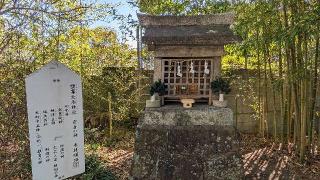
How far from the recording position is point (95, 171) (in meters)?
5.32

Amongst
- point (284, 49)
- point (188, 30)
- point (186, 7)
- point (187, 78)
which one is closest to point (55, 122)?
point (187, 78)

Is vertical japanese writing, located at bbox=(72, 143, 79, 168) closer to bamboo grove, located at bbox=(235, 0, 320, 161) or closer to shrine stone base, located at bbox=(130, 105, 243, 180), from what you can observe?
shrine stone base, located at bbox=(130, 105, 243, 180)

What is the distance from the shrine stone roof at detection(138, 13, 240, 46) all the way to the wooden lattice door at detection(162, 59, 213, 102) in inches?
15.2

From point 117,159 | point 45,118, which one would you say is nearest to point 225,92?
point 117,159

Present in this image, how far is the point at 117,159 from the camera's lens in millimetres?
6570

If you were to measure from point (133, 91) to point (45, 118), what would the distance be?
522cm

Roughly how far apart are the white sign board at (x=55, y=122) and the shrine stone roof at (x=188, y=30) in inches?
104

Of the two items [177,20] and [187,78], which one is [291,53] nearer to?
[187,78]

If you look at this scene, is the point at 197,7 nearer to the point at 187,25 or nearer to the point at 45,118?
the point at 187,25

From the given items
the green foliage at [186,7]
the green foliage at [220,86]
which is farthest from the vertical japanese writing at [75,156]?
the green foliage at [186,7]

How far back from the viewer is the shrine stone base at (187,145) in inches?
214

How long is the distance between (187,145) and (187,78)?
1092 mm

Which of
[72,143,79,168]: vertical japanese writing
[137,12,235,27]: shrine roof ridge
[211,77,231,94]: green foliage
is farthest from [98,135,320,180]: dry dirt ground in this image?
[72,143,79,168]: vertical japanese writing

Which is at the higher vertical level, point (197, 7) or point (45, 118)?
point (197, 7)
